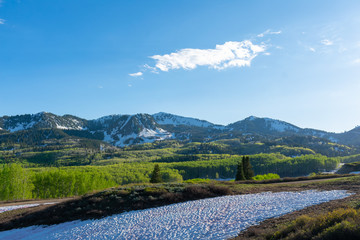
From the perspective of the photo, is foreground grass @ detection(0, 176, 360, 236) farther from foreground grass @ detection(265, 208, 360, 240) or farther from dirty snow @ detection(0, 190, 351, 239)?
foreground grass @ detection(265, 208, 360, 240)

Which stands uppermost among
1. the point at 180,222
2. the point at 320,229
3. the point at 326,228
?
the point at 326,228

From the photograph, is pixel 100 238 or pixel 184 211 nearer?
pixel 100 238

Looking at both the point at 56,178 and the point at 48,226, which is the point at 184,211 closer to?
the point at 48,226

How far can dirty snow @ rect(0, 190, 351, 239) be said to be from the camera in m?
18.6

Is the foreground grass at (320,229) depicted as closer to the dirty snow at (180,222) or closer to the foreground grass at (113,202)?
the dirty snow at (180,222)

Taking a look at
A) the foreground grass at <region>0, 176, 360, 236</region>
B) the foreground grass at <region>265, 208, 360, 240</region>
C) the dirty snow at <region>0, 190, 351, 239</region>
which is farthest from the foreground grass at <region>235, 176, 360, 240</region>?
the foreground grass at <region>0, 176, 360, 236</region>

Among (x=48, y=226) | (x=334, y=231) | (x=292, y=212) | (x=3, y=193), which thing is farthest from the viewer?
(x=3, y=193)

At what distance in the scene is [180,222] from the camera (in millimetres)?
21219

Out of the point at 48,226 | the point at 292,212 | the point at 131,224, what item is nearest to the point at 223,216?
the point at 292,212

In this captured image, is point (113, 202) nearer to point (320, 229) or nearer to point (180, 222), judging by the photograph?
point (180, 222)

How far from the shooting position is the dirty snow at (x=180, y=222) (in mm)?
18562

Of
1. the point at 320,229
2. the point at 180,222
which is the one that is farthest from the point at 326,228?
the point at 180,222

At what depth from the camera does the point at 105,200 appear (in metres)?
31.8

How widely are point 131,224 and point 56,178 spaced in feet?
212
